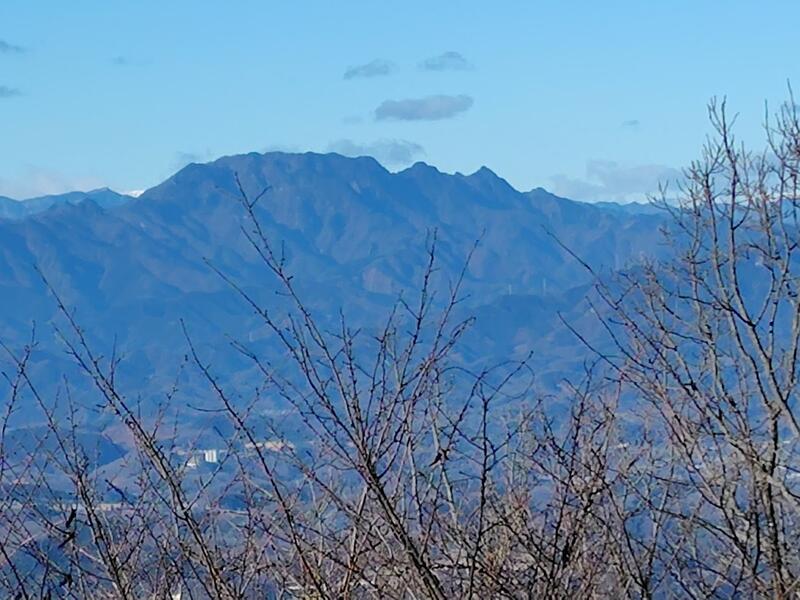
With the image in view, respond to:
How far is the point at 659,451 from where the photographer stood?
6.66 m

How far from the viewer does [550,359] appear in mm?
195500

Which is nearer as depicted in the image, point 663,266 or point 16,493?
point 16,493

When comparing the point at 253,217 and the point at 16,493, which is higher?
the point at 253,217

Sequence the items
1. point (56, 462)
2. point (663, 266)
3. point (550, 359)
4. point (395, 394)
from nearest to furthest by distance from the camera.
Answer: point (395, 394) → point (56, 462) → point (663, 266) → point (550, 359)

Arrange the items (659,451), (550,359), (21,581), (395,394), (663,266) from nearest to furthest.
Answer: (395,394), (21,581), (659,451), (663,266), (550,359)

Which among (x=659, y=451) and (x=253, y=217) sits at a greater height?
(x=253, y=217)

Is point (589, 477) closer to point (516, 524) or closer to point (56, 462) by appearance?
point (516, 524)

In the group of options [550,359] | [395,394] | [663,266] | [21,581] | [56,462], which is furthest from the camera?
[550,359]

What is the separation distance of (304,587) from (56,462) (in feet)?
4.40

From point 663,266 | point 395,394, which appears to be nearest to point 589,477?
point 395,394

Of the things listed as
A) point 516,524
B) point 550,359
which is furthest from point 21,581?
point 550,359

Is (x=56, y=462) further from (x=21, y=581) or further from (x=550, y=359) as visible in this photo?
(x=550, y=359)

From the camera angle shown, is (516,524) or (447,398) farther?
(447,398)

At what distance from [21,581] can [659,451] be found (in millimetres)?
3045
